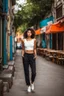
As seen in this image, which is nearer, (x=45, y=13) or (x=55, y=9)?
(x=55, y=9)

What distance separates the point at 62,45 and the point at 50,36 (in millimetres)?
6547

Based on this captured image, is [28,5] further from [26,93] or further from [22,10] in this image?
[26,93]

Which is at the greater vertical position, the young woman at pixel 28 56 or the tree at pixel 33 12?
the tree at pixel 33 12

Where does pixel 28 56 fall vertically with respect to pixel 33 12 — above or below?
below

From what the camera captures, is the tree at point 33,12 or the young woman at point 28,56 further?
the tree at point 33,12

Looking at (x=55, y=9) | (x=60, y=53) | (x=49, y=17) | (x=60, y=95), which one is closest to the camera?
(x=60, y=95)

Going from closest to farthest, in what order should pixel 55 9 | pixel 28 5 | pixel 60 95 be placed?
1. pixel 60 95
2. pixel 55 9
3. pixel 28 5

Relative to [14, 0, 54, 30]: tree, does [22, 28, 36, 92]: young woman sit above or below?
below

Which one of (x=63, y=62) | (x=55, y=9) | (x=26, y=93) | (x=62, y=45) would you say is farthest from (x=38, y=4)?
(x=26, y=93)

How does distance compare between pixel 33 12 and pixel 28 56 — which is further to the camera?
pixel 33 12

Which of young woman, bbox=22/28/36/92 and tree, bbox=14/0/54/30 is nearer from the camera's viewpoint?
young woman, bbox=22/28/36/92

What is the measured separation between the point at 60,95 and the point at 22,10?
39.7 metres

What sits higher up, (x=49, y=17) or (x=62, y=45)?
(x=49, y=17)

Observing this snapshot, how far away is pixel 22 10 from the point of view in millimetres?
49281
